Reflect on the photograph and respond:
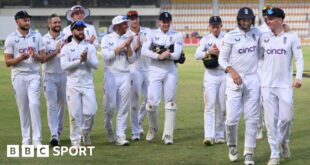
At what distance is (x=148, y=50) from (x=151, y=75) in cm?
44

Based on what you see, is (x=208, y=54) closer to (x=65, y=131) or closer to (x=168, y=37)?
(x=168, y=37)

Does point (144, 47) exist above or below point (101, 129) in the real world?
above

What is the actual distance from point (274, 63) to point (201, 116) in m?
5.70

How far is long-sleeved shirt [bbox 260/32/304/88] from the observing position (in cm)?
912

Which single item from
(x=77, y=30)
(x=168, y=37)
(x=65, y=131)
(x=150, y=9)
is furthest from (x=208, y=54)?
(x=150, y=9)

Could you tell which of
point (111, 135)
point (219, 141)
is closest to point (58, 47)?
point (111, 135)

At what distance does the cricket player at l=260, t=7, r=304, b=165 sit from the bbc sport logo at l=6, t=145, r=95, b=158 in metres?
2.72

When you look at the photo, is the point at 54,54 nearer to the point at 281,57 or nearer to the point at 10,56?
the point at 10,56

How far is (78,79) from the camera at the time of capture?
10.4m

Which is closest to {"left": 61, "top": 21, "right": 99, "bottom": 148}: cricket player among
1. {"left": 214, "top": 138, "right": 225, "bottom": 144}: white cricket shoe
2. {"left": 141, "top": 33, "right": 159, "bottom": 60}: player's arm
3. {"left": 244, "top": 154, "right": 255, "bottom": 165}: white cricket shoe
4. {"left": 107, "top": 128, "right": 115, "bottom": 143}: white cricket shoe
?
{"left": 107, "top": 128, "right": 115, "bottom": 143}: white cricket shoe

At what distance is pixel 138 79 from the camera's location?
1170 cm

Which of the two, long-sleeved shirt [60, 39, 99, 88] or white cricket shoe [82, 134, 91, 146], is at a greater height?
long-sleeved shirt [60, 39, 99, 88]

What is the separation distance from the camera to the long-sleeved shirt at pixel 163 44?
11.2 meters

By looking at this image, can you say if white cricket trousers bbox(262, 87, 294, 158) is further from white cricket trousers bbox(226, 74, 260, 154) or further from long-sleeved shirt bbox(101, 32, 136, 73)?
long-sleeved shirt bbox(101, 32, 136, 73)
